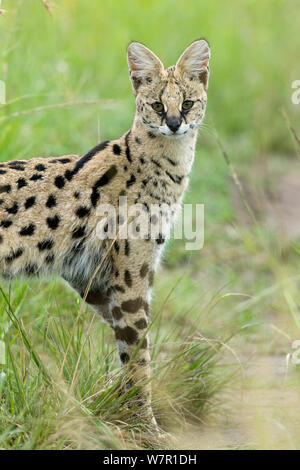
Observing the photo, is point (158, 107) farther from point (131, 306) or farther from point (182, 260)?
point (182, 260)

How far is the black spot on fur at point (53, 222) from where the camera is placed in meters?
3.70

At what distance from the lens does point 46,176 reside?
147 inches

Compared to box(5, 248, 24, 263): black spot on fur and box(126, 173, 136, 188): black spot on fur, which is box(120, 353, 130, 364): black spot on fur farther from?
box(126, 173, 136, 188): black spot on fur

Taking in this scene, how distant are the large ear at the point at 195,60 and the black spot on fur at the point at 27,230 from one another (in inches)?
40.2

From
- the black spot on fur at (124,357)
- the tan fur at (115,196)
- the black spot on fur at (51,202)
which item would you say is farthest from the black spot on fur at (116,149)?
the black spot on fur at (124,357)

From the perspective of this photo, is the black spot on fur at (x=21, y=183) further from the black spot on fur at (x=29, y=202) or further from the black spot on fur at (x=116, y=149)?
the black spot on fur at (x=116, y=149)

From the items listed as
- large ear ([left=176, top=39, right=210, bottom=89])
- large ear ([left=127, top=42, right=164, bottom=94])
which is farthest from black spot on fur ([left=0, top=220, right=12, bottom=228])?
large ear ([left=176, top=39, right=210, bottom=89])

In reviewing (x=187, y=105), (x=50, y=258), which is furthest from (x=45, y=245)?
(x=187, y=105)

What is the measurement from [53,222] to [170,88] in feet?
2.74

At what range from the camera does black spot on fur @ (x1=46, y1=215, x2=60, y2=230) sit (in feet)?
12.1

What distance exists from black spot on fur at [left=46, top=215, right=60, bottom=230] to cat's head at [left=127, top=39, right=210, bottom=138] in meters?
0.62

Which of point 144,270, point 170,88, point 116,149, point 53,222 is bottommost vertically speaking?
point 144,270

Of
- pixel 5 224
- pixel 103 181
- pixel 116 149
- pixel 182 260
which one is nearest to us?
pixel 5 224

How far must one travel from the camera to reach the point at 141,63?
12.7ft
